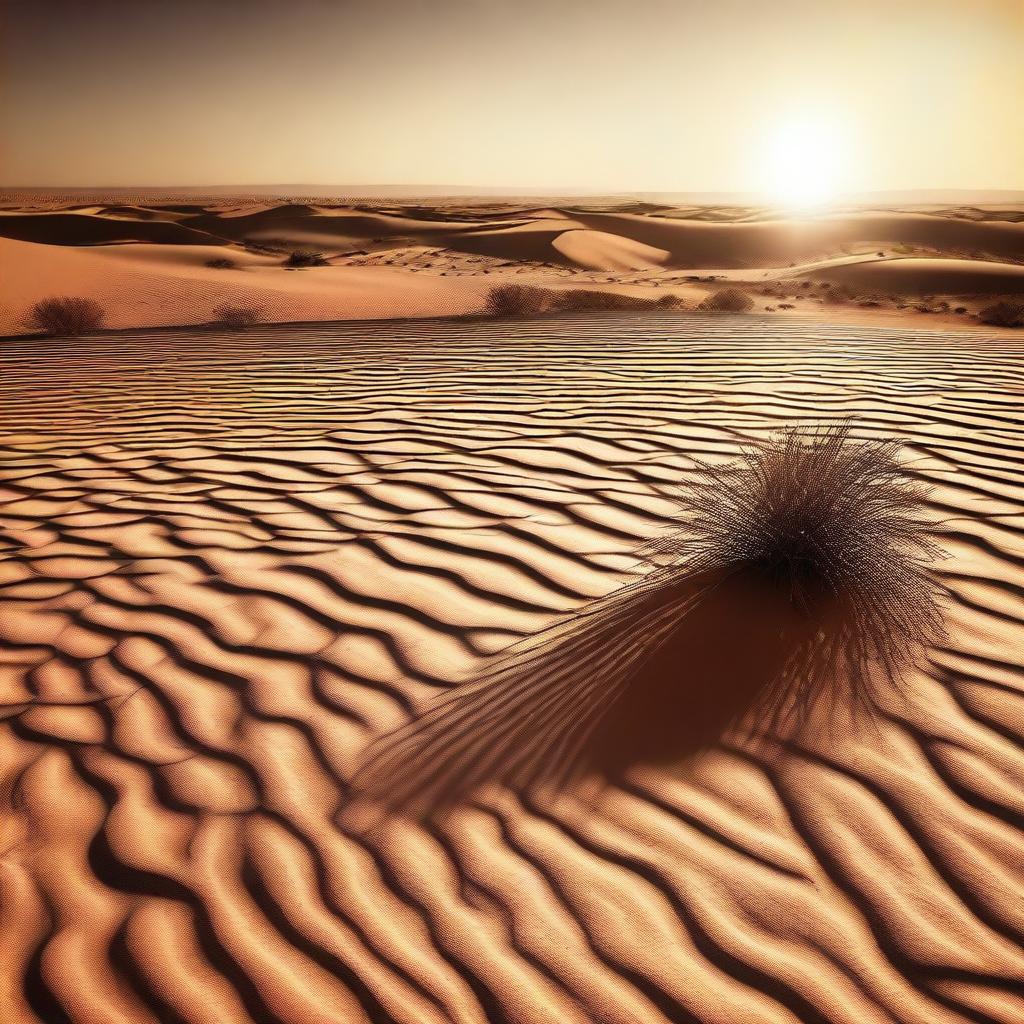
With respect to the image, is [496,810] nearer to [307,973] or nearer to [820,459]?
[307,973]

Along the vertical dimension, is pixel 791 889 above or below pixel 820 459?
below

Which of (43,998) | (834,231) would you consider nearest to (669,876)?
(43,998)

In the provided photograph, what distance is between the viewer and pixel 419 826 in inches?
79.0

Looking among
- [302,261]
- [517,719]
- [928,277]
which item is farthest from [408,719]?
[302,261]

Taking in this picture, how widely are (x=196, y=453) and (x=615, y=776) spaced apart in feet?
11.3

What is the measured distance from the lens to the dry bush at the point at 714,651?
2215mm

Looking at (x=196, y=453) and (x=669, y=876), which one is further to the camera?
(x=196, y=453)

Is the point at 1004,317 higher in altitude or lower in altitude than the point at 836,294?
higher

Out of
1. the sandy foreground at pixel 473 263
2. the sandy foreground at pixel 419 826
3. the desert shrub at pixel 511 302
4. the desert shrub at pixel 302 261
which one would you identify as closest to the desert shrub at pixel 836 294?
the sandy foreground at pixel 473 263

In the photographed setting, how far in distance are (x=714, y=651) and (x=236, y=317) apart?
10.5 meters

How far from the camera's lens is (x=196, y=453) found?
4863mm

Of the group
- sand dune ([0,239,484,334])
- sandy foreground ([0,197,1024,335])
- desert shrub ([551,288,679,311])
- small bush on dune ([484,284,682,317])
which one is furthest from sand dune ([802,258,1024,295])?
sand dune ([0,239,484,334])

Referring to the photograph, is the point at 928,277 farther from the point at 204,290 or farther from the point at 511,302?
the point at 204,290

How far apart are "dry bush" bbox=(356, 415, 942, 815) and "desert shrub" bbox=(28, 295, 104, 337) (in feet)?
32.2
